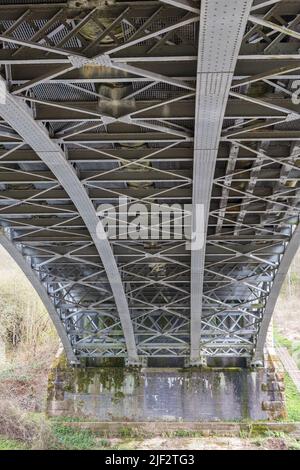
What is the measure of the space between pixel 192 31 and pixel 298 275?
51.3m

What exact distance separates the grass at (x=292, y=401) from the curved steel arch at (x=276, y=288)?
11.7 feet

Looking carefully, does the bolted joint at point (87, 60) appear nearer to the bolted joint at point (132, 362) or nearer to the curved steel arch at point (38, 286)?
the curved steel arch at point (38, 286)

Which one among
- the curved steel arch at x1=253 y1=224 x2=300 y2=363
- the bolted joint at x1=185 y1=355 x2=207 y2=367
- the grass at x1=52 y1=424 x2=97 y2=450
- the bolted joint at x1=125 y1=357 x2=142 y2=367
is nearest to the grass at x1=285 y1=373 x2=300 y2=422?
the curved steel arch at x1=253 y1=224 x2=300 y2=363

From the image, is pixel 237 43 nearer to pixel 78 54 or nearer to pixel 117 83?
pixel 78 54

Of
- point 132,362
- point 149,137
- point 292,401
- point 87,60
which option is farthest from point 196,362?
point 87,60

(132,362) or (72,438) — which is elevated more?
(132,362)

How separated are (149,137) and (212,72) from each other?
10.7 ft

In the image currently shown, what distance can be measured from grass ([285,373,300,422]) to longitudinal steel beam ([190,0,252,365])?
17746mm

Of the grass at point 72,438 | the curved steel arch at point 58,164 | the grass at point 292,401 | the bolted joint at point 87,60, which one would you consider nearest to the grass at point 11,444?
the grass at point 72,438

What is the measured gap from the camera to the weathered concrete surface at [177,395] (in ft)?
85.1

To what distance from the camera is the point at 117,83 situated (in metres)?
9.52

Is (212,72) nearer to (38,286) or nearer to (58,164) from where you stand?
(58,164)

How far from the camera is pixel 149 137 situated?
35.8ft

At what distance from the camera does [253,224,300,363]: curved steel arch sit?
16672 mm
